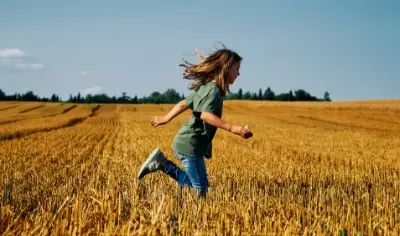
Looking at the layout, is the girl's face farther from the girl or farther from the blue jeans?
the blue jeans

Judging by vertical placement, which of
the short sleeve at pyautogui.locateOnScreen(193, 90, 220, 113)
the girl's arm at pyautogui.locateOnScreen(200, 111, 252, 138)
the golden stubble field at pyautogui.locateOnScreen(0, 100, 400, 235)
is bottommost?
the golden stubble field at pyautogui.locateOnScreen(0, 100, 400, 235)

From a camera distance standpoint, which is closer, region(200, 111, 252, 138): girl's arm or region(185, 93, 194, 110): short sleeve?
region(200, 111, 252, 138): girl's arm

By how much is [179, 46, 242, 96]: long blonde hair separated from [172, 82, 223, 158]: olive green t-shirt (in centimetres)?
11

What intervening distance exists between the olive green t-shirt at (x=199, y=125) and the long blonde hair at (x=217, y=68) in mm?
105

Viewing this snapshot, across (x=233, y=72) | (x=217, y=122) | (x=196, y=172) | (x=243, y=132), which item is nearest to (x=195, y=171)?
(x=196, y=172)

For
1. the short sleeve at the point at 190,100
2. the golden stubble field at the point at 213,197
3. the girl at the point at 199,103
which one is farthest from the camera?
the short sleeve at the point at 190,100

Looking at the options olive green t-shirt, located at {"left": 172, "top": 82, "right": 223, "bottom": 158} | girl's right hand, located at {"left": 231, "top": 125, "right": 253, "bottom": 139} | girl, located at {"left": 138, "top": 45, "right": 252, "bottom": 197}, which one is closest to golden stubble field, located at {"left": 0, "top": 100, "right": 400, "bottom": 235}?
girl, located at {"left": 138, "top": 45, "right": 252, "bottom": 197}

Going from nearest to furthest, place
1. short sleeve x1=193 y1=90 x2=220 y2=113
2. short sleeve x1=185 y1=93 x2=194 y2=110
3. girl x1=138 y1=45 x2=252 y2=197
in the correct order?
1. short sleeve x1=193 y1=90 x2=220 y2=113
2. girl x1=138 y1=45 x2=252 y2=197
3. short sleeve x1=185 y1=93 x2=194 y2=110

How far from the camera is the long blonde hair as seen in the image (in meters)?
5.92

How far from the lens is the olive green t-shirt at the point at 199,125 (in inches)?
223

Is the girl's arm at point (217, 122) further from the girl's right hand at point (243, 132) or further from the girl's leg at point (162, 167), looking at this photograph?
the girl's leg at point (162, 167)

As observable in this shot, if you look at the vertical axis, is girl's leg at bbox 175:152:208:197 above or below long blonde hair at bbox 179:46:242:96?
below

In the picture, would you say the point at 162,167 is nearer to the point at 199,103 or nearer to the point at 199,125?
the point at 199,125

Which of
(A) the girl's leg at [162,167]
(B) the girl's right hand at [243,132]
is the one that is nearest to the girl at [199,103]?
(A) the girl's leg at [162,167]
